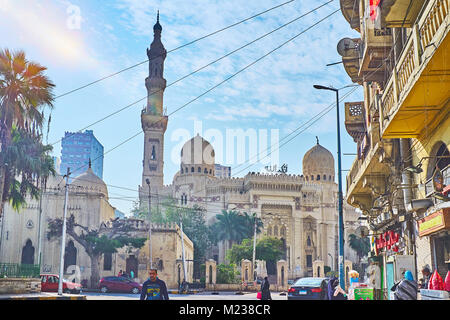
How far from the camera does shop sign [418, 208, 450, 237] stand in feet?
29.8

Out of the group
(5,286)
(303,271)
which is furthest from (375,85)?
(303,271)

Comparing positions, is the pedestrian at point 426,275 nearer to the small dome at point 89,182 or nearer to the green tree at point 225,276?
the green tree at point 225,276

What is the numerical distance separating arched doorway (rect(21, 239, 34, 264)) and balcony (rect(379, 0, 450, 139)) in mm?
36548

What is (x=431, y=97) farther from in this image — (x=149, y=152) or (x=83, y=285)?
(x=149, y=152)

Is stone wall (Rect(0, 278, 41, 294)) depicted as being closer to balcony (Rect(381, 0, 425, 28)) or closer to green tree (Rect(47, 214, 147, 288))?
green tree (Rect(47, 214, 147, 288))

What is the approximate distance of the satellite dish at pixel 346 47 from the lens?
728 inches

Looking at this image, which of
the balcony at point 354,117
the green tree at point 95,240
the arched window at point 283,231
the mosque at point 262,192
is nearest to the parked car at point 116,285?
the green tree at point 95,240

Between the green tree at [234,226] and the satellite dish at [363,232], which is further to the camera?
the green tree at [234,226]

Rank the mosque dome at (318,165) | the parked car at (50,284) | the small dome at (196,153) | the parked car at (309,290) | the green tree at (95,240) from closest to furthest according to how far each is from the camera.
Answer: the parked car at (309,290), the parked car at (50,284), the green tree at (95,240), the small dome at (196,153), the mosque dome at (318,165)

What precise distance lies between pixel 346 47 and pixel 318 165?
5436 centimetres

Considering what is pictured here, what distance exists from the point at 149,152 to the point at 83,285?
1309 inches

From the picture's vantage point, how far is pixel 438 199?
34.2 feet

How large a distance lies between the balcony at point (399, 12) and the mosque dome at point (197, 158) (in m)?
57.6

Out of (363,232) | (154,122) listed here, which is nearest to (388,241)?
(363,232)
